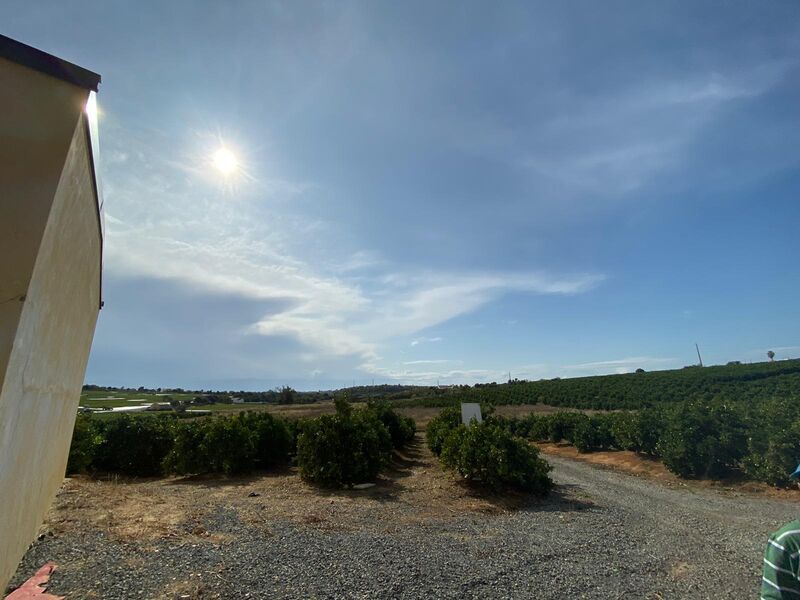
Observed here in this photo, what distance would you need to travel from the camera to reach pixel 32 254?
282cm

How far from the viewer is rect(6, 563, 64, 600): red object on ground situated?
357 centimetres

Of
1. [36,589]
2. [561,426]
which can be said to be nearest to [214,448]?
[36,589]

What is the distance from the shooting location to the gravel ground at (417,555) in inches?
169

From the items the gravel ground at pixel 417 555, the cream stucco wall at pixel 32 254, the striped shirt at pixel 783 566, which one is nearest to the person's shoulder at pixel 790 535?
the striped shirt at pixel 783 566

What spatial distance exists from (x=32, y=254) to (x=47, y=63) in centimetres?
145

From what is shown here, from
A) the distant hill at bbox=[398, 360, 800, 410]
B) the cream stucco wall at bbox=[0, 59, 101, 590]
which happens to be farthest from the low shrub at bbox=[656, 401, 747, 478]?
the distant hill at bbox=[398, 360, 800, 410]

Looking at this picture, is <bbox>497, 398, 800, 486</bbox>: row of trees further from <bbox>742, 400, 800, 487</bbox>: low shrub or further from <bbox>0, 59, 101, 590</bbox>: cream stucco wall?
<bbox>0, 59, 101, 590</bbox>: cream stucco wall

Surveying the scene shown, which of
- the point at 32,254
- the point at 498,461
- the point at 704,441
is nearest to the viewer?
the point at 32,254

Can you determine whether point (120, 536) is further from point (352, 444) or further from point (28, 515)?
point (352, 444)

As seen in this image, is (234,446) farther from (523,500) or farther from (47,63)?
(47,63)

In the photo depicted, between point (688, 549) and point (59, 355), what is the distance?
9.59m

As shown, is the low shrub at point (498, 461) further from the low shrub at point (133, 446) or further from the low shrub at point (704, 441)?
the low shrub at point (133, 446)

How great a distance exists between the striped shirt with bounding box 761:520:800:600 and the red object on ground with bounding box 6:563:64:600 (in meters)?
5.35

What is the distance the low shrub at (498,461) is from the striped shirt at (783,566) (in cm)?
781
